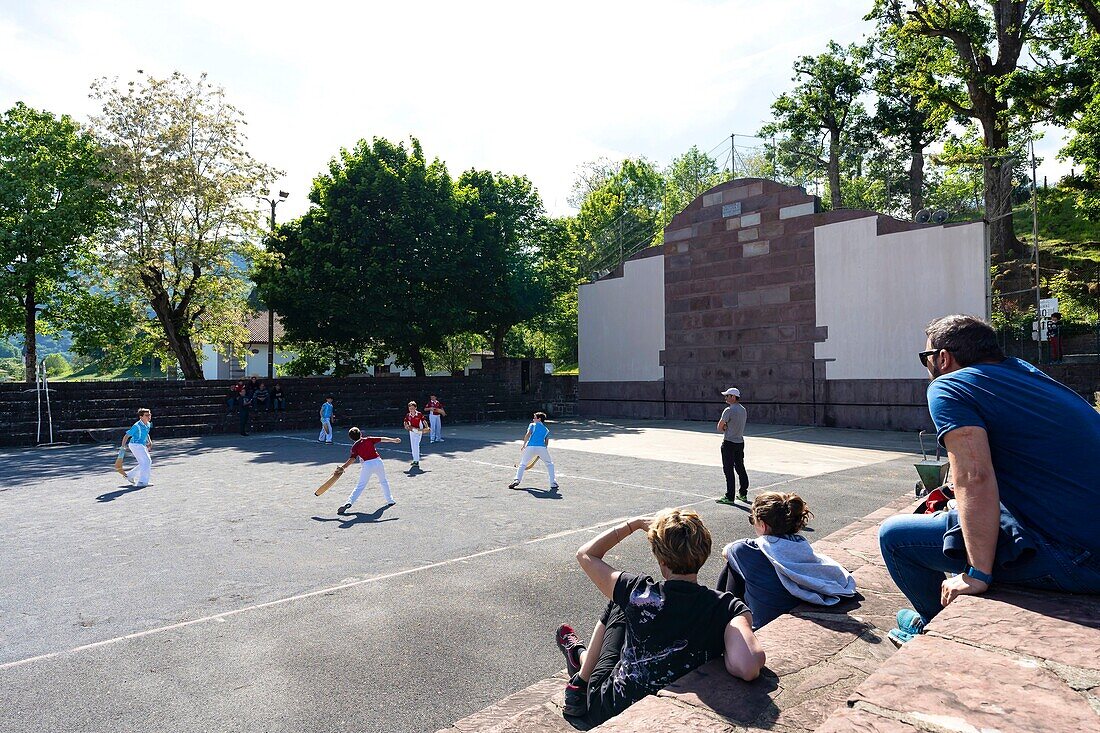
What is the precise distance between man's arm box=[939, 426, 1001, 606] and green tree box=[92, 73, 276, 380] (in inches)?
1275

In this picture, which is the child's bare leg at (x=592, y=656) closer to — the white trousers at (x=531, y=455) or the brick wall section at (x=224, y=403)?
the white trousers at (x=531, y=455)

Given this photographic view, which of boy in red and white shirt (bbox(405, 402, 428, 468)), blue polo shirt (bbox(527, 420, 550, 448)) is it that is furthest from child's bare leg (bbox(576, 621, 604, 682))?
boy in red and white shirt (bbox(405, 402, 428, 468))

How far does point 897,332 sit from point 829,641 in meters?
21.6

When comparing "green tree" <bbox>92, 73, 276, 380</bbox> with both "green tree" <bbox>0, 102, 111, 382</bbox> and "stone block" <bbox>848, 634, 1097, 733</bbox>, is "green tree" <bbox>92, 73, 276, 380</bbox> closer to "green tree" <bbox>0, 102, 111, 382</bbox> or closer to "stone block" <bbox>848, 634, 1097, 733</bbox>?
"green tree" <bbox>0, 102, 111, 382</bbox>

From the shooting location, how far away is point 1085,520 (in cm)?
271

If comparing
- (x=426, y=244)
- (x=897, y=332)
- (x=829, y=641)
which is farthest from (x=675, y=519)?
(x=426, y=244)

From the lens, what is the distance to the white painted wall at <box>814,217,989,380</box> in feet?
70.5

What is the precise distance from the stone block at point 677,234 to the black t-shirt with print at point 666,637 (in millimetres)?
26205

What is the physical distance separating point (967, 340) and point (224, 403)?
90.1 feet

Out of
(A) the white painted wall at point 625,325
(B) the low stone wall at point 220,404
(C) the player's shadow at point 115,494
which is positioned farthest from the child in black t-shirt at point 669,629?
(A) the white painted wall at point 625,325

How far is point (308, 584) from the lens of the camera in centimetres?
691

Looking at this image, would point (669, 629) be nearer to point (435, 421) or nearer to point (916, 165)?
point (435, 421)

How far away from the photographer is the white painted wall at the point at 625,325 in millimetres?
29609

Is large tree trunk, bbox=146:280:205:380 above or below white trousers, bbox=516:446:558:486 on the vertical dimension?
above
